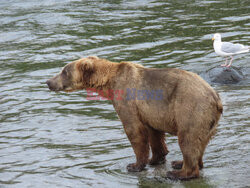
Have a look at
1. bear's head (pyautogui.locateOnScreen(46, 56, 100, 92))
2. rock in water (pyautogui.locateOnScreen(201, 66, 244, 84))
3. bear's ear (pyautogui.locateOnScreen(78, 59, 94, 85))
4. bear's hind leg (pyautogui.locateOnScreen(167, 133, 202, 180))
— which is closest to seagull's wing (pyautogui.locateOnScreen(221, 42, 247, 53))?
rock in water (pyautogui.locateOnScreen(201, 66, 244, 84))

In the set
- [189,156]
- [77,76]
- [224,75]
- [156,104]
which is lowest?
[224,75]

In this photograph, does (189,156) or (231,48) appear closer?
(189,156)

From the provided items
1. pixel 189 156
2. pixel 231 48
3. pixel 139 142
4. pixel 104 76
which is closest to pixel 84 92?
pixel 231 48

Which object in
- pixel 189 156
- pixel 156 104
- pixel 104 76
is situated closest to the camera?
pixel 189 156

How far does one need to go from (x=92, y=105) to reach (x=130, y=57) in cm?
382

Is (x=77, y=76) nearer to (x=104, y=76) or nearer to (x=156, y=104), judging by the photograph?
(x=104, y=76)

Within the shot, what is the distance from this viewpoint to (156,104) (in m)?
6.34

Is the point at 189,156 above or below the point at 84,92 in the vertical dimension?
above

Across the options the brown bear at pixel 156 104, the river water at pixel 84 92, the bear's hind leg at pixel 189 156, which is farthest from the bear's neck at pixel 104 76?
the bear's hind leg at pixel 189 156

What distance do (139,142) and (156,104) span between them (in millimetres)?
611

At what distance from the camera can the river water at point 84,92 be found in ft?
22.1

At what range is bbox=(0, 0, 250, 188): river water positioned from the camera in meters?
6.75

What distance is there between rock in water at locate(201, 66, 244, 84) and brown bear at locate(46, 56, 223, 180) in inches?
194

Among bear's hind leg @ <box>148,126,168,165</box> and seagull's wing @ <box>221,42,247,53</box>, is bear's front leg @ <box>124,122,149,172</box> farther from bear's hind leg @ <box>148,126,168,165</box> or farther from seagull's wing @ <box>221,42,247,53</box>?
seagull's wing @ <box>221,42,247,53</box>
